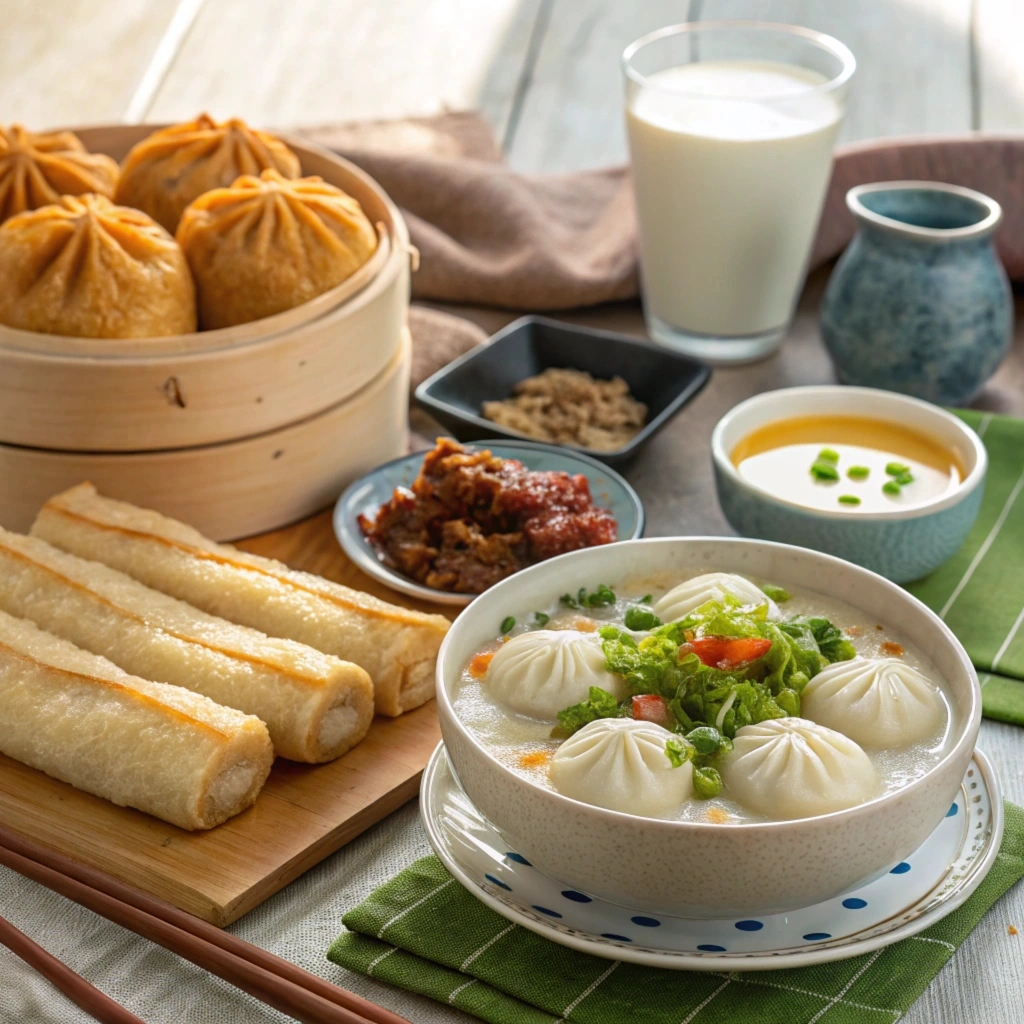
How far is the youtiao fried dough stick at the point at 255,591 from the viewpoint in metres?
1.99

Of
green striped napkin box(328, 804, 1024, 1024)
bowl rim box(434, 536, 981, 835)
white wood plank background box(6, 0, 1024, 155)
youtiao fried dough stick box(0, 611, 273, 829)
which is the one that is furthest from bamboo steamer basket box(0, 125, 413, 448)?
white wood plank background box(6, 0, 1024, 155)

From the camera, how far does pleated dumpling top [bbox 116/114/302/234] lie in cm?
263

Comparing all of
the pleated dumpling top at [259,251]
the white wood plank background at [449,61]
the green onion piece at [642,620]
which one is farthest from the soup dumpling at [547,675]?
the white wood plank background at [449,61]

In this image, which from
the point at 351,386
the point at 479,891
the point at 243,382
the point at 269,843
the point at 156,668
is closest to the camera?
the point at 479,891

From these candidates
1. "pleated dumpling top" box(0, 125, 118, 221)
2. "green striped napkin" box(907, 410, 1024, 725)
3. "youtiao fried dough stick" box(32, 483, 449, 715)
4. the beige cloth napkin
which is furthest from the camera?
the beige cloth napkin

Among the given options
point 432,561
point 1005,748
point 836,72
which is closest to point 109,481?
point 432,561

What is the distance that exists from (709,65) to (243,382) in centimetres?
145

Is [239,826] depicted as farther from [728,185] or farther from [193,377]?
[728,185]

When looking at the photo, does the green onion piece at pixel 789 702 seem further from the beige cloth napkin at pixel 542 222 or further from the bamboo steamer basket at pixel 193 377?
the beige cloth napkin at pixel 542 222

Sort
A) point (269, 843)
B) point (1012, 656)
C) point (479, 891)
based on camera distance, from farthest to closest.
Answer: point (1012, 656)
point (269, 843)
point (479, 891)

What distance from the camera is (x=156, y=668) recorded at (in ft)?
6.32

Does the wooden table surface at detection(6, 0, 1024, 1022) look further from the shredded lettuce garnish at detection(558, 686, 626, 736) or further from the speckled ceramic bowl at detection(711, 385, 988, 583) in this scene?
the shredded lettuce garnish at detection(558, 686, 626, 736)

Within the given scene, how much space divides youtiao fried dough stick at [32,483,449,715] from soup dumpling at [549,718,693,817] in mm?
542

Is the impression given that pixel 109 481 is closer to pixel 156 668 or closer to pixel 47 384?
pixel 47 384
